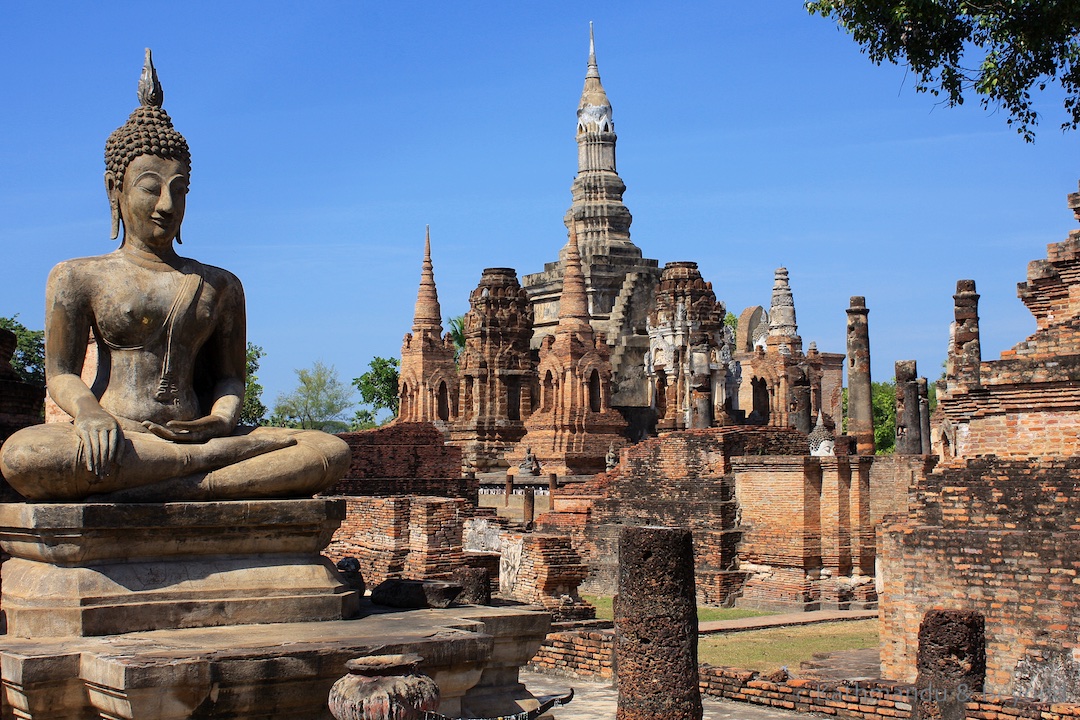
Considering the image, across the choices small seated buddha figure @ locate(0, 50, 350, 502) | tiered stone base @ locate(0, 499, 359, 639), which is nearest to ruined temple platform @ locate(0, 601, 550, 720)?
tiered stone base @ locate(0, 499, 359, 639)

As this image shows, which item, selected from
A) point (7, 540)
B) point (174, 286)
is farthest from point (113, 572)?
point (174, 286)

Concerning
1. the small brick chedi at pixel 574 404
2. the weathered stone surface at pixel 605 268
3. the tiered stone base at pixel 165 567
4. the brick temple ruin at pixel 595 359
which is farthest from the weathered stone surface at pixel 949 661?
the weathered stone surface at pixel 605 268

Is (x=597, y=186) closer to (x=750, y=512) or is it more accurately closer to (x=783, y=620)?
(x=750, y=512)

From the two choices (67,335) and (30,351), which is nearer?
(67,335)

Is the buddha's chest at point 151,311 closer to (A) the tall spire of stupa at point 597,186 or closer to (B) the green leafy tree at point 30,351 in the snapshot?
(B) the green leafy tree at point 30,351

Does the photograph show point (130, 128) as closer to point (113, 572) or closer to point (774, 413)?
point (113, 572)

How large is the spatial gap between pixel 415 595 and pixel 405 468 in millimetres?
14508

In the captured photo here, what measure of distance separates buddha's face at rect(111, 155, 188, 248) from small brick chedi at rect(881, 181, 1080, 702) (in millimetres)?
5909

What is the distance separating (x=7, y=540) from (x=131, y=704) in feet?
4.67

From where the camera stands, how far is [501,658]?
6.13 m

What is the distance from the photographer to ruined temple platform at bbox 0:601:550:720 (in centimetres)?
493

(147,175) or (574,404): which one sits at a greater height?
(574,404)

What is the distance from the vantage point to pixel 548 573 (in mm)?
15633

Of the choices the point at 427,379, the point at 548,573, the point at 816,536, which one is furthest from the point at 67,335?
the point at 427,379
